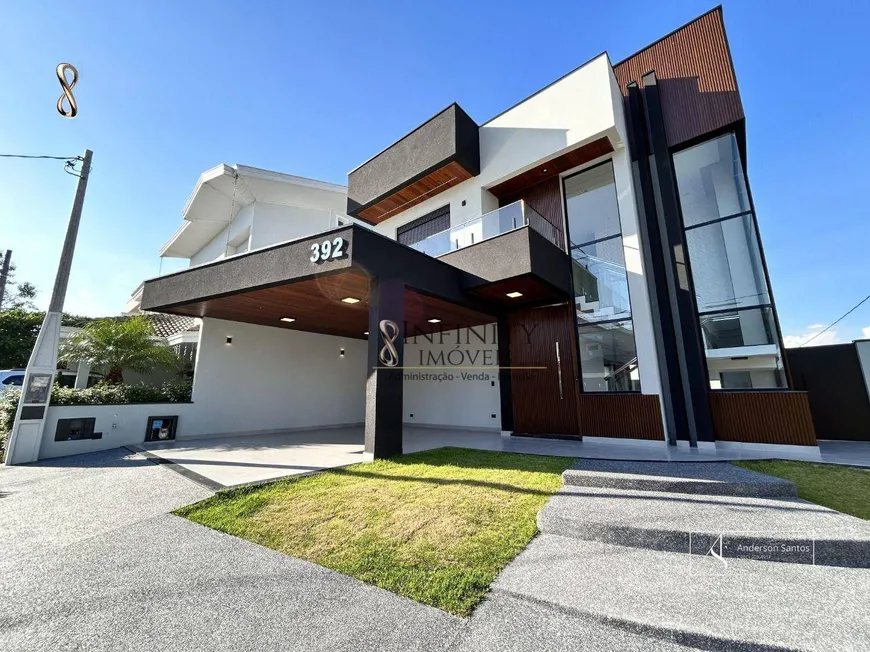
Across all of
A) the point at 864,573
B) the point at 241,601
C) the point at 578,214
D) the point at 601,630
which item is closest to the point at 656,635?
the point at 601,630

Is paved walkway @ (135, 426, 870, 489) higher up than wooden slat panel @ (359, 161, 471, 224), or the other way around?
wooden slat panel @ (359, 161, 471, 224)

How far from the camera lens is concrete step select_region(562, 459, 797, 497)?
3.71 metres

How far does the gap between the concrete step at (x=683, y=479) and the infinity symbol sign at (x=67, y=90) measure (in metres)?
9.57

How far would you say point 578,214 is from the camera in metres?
8.66

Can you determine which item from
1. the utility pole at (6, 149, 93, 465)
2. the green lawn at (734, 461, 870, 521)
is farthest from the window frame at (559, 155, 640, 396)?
the utility pole at (6, 149, 93, 465)

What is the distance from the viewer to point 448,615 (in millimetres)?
2084

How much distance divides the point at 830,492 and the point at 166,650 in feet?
20.4

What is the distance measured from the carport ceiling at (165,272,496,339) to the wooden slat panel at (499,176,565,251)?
2.85m

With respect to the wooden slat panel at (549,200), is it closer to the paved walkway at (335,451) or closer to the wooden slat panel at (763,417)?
the wooden slat panel at (763,417)

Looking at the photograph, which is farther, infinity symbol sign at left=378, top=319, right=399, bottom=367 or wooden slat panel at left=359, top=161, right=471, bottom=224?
wooden slat panel at left=359, top=161, right=471, bottom=224

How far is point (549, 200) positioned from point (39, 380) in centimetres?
1119

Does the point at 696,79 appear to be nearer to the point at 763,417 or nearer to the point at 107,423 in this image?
the point at 763,417

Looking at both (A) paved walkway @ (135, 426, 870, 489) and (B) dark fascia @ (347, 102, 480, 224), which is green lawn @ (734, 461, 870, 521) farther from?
(B) dark fascia @ (347, 102, 480, 224)

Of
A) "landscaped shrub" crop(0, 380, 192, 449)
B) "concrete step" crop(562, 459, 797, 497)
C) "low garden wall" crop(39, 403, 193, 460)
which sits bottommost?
"concrete step" crop(562, 459, 797, 497)
